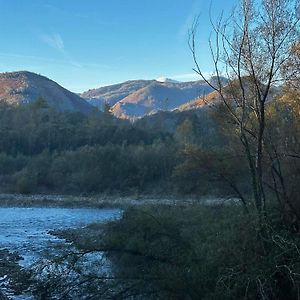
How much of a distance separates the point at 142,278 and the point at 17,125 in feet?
292

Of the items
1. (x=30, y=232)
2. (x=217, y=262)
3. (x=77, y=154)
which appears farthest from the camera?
(x=77, y=154)

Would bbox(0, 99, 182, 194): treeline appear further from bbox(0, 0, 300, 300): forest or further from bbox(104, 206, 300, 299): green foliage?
bbox(104, 206, 300, 299): green foliage

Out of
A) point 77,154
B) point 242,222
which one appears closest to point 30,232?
point 242,222

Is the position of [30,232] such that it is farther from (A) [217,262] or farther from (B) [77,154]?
(B) [77,154]

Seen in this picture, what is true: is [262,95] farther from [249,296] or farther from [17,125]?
[17,125]

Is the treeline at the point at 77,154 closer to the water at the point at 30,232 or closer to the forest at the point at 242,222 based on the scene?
the water at the point at 30,232

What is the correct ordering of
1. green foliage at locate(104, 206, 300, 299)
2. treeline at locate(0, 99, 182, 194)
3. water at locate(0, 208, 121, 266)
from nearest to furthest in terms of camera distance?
1. green foliage at locate(104, 206, 300, 299)
2. water at locate(0, 208, 121, 266)
3. treeline at locate(0, 99, 182, 194)

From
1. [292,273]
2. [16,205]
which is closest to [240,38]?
[292,273]

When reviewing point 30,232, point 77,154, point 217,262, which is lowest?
point 30,232

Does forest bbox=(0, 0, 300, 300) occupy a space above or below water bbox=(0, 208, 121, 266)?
above

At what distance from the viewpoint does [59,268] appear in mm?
9578

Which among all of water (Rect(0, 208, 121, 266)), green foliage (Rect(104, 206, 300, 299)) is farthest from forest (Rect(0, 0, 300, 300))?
water (Rect(0, 208, 121, 266))

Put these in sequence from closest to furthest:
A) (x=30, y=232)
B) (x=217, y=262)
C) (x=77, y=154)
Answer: (x=217, y=262), (x=30, y=232), (x=77, y=154)

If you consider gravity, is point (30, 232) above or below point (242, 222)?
below
